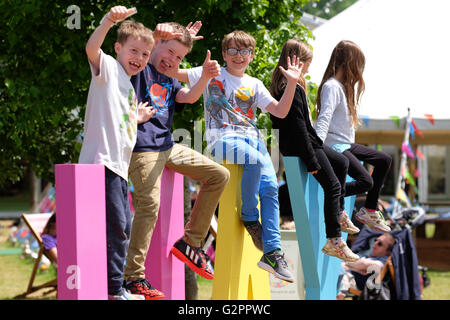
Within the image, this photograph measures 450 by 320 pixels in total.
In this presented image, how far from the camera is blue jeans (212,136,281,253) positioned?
357 cm

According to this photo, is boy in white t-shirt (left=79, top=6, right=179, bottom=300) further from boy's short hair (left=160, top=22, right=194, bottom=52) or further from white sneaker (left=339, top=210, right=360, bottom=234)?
white sneaker (left=339, top=210, right=360, bottom=234)

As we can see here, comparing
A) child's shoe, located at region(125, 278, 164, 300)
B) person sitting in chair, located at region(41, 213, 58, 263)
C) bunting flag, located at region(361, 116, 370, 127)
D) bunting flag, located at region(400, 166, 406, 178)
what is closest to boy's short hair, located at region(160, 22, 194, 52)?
child's shoe, located at region(125, 278, 164, 300)

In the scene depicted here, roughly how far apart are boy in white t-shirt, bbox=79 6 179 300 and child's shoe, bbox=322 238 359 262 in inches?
54.3

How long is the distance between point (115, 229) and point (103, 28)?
0.85 metres

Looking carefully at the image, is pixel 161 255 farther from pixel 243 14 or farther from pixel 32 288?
pixel 32 288

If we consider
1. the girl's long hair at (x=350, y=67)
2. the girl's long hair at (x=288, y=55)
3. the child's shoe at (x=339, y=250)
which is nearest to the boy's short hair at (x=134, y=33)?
the girl's long hair at (x=288, y=55)

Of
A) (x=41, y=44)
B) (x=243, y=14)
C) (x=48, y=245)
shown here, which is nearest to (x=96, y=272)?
(x=243, y=14)

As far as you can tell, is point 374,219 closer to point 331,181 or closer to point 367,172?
point 367,172

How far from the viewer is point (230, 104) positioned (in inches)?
141

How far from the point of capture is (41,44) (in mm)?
5996

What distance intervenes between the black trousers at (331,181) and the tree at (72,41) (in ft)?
5.48

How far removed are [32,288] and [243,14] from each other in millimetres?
5296

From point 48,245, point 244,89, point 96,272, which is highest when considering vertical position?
point 244,89

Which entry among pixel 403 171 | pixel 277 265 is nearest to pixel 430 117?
pixel 403 171
